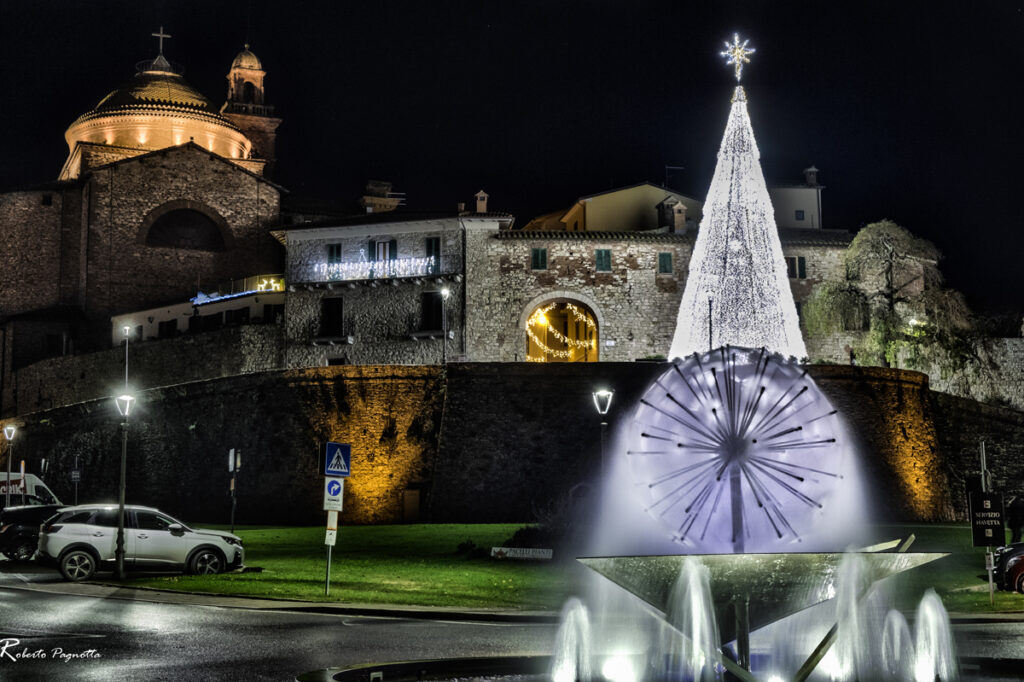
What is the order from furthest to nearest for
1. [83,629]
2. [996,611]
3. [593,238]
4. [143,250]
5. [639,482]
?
1. [143,250]
2. [593,238]
3. [639,482]
4. [996,611]
5. [83,629]

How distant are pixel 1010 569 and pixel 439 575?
10.2m

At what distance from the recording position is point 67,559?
72.5ft

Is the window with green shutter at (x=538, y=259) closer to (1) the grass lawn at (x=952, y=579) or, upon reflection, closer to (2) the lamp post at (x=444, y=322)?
(2) the lamp post at (x=444, y=322)

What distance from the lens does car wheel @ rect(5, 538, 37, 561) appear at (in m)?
26.3

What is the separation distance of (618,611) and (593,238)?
3279 centimetres

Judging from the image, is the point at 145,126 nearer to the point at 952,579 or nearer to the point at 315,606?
the point at 315,606

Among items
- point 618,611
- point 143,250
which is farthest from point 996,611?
point 143,250

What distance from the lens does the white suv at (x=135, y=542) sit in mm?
22234

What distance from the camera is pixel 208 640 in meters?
13.9

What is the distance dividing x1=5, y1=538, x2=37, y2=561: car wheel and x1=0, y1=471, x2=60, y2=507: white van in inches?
391

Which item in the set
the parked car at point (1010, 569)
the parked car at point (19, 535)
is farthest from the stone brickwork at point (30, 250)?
the parked car at point (1010, 569)

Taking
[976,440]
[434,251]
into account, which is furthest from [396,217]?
[976,440]

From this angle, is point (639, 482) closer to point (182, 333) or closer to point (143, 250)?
point (182, 333)

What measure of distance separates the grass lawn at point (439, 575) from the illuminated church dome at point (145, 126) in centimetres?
4061
